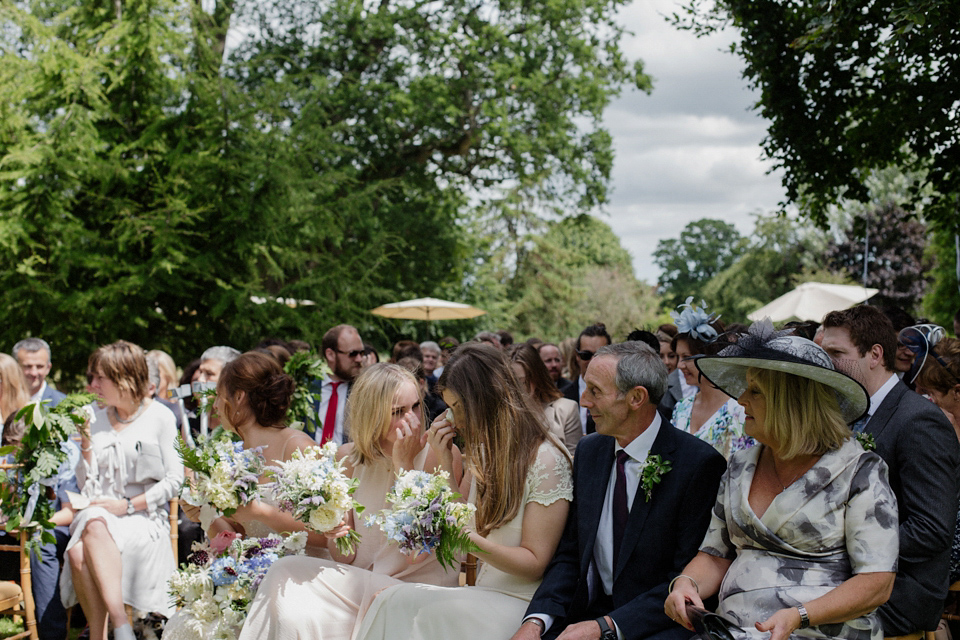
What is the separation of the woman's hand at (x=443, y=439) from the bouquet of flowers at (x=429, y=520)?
0.51 meters

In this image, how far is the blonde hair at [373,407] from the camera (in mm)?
3816

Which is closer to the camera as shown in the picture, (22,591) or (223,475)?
(223,475)

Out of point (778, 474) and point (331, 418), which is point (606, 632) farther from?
point (331, 418)

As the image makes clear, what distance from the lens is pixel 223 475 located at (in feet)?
11.7

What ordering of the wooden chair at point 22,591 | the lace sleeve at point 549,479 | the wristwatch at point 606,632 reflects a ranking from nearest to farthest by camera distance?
the wristwatch at point 606,632 < the lace sleeve at point 549,479 < the wooden chair at point 22,591

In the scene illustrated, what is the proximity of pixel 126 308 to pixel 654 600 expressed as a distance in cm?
928

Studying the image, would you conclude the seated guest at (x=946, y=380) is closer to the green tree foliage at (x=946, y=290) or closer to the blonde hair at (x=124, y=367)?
the blonde hair at (x=124, y=367)

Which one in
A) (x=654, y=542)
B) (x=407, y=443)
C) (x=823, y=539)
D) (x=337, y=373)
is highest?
(x=337, y=373)

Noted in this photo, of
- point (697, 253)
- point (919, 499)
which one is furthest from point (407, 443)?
point (697, 253)

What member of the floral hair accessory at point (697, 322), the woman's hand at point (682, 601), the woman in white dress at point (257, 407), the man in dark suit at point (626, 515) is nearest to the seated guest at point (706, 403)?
the floral hair accessory at point (697, 322)

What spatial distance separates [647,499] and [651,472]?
0.11 metres

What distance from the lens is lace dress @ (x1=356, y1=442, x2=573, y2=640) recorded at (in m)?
3.12

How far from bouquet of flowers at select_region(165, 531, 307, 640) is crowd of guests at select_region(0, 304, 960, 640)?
132 mm

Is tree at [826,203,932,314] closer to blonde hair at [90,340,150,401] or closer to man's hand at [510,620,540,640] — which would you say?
blonde hair at [90,340,150,401]
